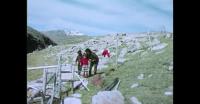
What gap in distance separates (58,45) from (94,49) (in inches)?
8.3

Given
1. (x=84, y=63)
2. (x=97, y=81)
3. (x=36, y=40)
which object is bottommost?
(x=97, y=81)

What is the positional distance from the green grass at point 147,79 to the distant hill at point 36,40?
357 millimetres

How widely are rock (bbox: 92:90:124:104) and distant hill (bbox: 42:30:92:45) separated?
34 centimetres

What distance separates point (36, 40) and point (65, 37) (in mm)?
171

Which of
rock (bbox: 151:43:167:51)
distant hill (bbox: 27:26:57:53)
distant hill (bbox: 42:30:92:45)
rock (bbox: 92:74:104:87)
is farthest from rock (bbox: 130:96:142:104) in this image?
distant hill (bbox: 27:26:57:53)

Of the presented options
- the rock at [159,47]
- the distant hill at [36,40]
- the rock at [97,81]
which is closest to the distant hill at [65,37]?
the distant hill at [36,40]

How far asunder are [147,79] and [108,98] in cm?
25

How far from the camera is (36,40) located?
102 inches

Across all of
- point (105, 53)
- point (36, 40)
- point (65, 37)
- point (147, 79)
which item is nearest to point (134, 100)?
point (147, 79)

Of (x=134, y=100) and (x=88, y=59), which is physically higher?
(x=88, y=59)

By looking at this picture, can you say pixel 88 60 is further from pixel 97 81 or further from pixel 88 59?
pixel 97 81
